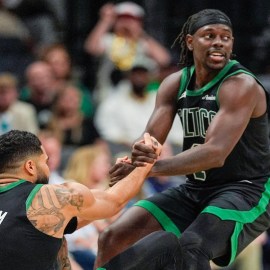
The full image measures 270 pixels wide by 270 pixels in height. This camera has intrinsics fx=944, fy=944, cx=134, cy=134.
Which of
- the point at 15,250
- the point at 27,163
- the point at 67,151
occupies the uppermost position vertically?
the point at 27,163

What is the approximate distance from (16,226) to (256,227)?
5.37 ft

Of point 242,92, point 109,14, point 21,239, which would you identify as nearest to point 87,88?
point 109,14

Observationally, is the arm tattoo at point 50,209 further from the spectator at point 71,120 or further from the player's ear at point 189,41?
the spectator at point 71,120

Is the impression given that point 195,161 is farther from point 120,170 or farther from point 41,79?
point 41,79

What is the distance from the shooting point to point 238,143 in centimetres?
596

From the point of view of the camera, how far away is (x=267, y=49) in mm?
11078

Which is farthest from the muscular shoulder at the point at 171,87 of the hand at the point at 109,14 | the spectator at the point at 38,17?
the spectator at the point at 38,17

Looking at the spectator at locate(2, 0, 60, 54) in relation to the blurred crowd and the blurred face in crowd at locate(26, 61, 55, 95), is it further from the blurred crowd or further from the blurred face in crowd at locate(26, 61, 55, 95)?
the blurred face in crowd at locate(26, 61, 55, 95)

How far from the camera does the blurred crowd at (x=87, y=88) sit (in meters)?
9.30

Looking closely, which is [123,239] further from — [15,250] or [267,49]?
[267,49]

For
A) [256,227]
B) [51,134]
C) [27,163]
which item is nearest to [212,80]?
[256,227]

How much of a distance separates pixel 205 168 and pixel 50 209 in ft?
3.54

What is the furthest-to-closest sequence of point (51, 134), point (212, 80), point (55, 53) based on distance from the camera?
point (55, 53) < point (51, 134) < point (212, 80)

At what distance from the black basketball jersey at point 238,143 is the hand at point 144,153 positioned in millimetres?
383
